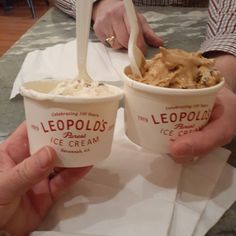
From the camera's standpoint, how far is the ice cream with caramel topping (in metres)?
0.53

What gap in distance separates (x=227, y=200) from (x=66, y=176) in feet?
0.72

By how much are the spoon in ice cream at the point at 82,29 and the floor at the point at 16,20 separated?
7.67ft

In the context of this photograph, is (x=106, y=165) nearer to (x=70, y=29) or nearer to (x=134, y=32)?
(x=134, y=32)

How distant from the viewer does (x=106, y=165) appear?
603 millimetres

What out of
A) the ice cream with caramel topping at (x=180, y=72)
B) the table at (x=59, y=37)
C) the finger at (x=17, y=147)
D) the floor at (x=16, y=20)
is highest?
the ice cream with caramel topping at (x=180, y=72)

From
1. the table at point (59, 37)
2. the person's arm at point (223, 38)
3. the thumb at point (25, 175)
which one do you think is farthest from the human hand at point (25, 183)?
the person's arm at point (223, 38)

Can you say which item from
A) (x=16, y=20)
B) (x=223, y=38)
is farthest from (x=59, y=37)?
(x=16, y=20)

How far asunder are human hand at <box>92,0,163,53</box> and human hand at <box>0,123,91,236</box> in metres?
0.48

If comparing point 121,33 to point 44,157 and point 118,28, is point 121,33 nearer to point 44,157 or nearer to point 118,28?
point 118,28

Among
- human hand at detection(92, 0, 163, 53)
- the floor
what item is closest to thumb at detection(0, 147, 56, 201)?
human hand at detection(92, 0, 163, 53)

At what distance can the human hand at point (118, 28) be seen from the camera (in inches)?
39.4

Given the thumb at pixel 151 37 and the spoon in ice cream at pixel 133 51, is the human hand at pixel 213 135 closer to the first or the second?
the spoon in ice cream at pixel 133 51

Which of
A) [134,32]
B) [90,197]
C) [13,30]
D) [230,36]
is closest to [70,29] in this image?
[230,36]

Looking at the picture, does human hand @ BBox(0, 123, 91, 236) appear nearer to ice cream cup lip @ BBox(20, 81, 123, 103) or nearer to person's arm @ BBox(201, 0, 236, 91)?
ice cream cup lip @ BBox(20, 81, 123, 103)
